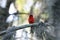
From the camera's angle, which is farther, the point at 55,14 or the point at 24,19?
the point at 24,19

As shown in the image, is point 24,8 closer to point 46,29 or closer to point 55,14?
point 46,29

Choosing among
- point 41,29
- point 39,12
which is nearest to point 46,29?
point 41,29

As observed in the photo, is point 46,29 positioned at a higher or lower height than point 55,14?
lower

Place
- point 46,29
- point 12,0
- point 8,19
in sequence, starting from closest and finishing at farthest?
point 46,29
point 8,19
point 12,0

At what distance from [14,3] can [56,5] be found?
3.90m

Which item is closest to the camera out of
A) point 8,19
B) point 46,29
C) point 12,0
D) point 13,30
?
point 13,30

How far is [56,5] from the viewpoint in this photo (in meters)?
1.25

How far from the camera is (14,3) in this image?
5105 mm

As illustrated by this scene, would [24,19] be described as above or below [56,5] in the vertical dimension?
below

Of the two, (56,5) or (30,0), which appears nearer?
(56,5)

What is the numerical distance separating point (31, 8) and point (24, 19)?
30cm

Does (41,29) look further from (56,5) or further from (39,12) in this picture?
(39,12)

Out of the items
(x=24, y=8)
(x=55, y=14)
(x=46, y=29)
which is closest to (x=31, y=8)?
(x=24, y=8)

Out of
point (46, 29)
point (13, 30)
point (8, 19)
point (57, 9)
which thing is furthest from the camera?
point (8, 19)
